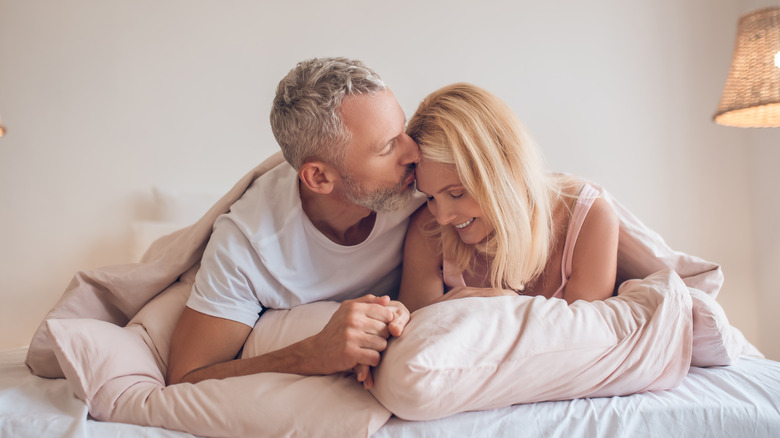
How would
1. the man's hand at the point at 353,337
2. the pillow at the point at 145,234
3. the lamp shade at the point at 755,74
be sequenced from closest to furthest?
the man's hand at the point at 353,337 < the lamp shade at the point at 755,74 < the pillow at the point at 145,234

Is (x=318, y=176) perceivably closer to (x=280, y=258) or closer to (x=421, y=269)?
(x=280, y=258)

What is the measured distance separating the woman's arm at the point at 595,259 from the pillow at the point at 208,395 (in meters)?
0.60

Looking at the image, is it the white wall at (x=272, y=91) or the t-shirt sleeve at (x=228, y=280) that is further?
the white wall at (x=272, y=91)

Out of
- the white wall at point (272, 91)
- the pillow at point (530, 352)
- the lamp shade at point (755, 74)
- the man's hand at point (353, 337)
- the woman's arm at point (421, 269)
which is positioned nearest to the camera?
the pillow at point (530, 352)

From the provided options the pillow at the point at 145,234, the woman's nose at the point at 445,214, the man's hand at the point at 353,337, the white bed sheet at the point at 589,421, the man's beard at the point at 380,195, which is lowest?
the white bed sheet at the point at 589,421

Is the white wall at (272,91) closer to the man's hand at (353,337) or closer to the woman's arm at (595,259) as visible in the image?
the woman's arm at (595,259)

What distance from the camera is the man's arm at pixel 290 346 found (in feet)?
3.69

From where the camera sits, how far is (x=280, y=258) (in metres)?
1.53

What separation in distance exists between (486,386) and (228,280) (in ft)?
2.30

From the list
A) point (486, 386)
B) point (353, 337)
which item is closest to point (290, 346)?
point (353, 337)

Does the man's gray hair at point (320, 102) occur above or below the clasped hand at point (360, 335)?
above

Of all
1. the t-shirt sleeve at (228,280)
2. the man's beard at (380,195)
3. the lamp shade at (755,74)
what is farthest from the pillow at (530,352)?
the lamp shade at (755,74)

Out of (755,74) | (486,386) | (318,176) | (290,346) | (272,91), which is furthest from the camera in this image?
(272,91)

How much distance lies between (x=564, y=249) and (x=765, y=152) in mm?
A: 1360
